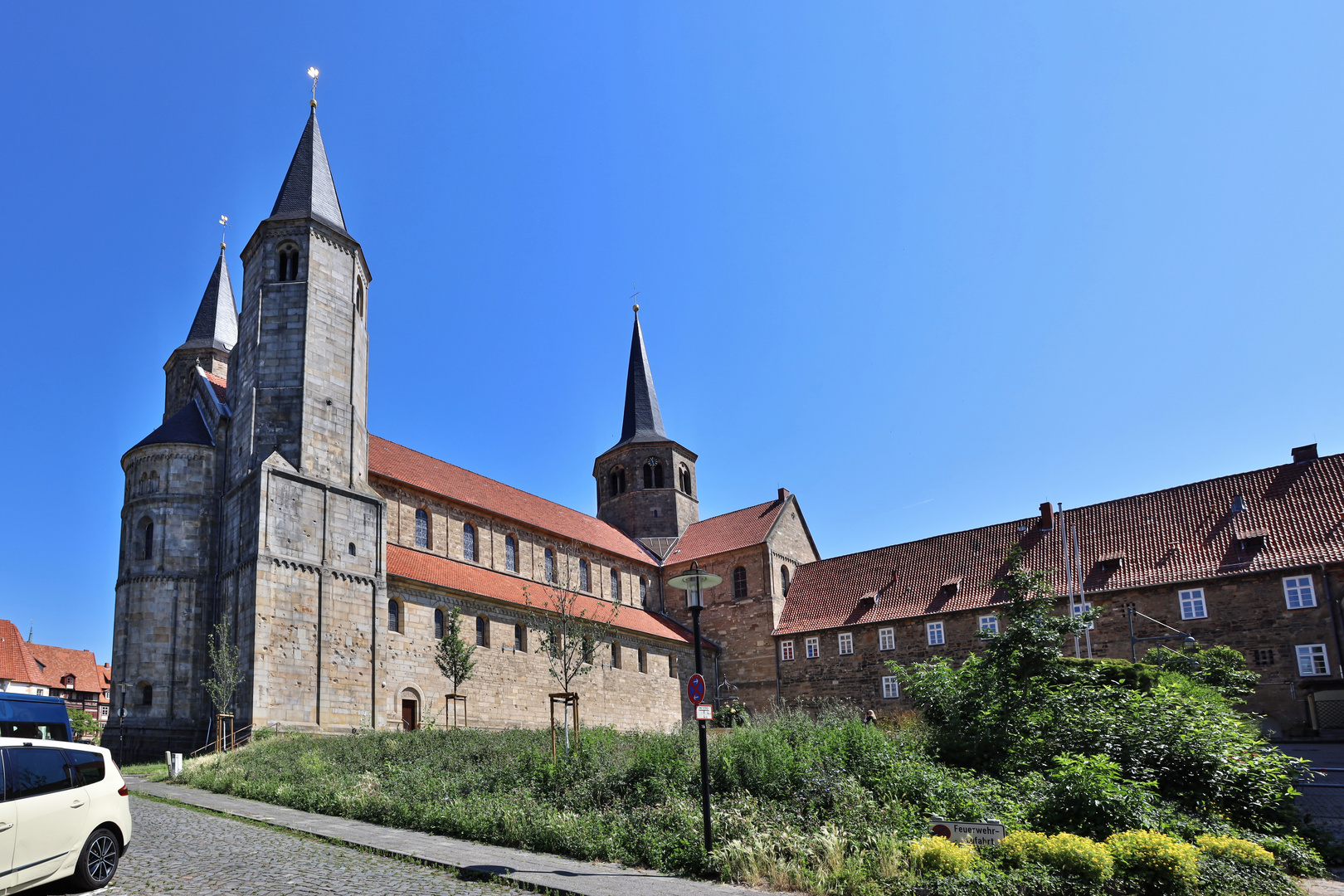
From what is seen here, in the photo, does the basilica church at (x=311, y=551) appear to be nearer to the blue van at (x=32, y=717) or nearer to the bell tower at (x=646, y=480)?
the blue van at (x=32, y=717)

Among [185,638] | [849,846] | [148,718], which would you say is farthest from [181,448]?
[849,846]

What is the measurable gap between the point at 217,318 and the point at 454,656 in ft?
88.2

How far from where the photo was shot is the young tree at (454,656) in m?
30.5

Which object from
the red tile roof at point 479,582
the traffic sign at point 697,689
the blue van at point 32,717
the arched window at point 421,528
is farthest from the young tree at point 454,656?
the traffic sign at point 697,689

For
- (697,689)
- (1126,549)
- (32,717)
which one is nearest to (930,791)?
(697,689)

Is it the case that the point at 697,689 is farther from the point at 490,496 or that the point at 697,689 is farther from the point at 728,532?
the point at 728,532

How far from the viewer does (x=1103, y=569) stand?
36906mm

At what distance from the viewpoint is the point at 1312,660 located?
30.1 meters

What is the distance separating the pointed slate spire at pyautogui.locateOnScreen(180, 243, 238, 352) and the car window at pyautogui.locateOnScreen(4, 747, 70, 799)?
40339 millimetres

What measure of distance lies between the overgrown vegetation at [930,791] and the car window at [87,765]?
5.55 meters

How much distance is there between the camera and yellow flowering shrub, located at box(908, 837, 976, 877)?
33.8 ft

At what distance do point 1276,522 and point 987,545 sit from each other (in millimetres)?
11776

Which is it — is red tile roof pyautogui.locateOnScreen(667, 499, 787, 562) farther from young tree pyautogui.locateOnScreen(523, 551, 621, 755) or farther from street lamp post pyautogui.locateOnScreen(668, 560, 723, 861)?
street lamp post pyautogui.locateOnScreen(668, 560, 723, 861)

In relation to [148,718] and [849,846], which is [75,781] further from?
[148,718]
